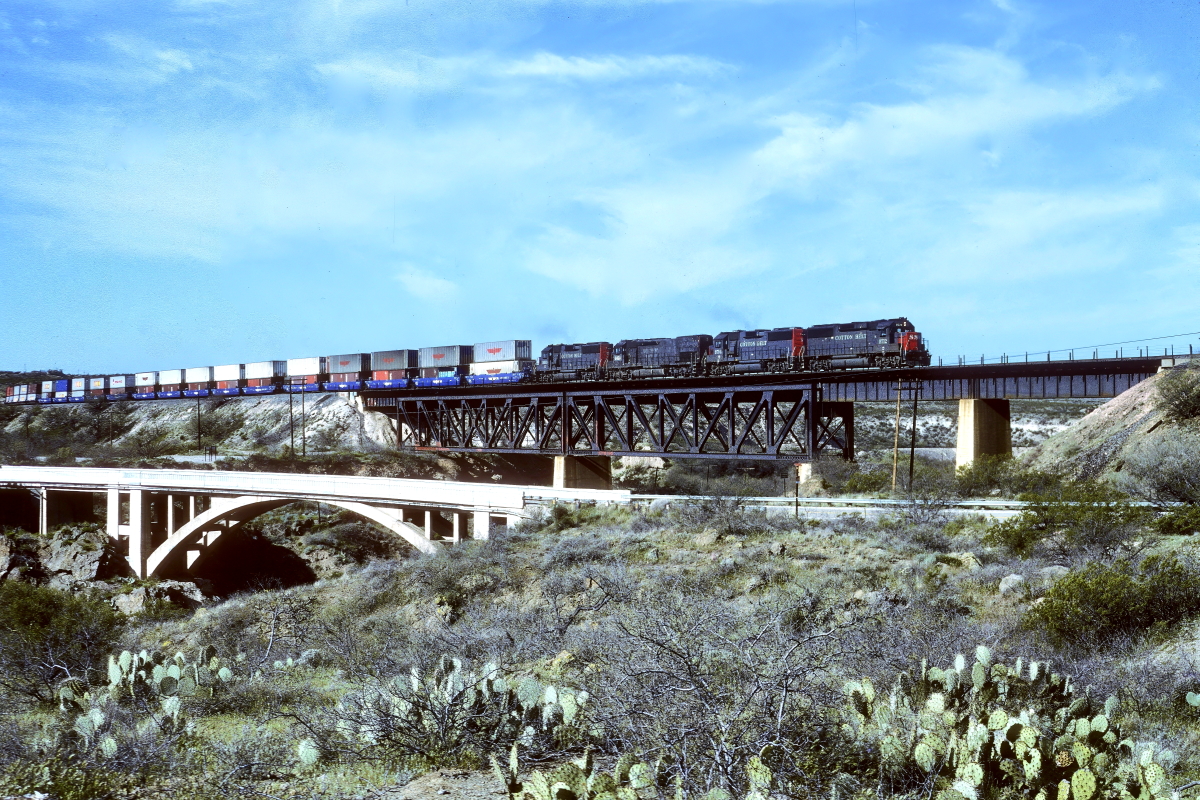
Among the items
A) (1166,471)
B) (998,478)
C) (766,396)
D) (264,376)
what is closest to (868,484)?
(998,478)

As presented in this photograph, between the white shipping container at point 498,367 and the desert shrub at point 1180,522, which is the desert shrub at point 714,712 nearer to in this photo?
the desert shrub at point 1180,522

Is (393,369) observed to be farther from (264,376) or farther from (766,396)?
(766,396)

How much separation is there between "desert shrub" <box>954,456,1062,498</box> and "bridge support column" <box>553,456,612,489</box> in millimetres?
19245

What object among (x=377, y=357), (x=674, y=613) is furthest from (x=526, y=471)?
(x=674, y=613)

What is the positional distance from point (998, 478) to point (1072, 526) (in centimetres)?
1313

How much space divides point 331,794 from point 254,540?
4537 centimetres

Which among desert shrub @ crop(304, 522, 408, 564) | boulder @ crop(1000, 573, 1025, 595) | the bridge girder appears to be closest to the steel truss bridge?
the bridge girder

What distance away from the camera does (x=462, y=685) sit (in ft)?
29.1

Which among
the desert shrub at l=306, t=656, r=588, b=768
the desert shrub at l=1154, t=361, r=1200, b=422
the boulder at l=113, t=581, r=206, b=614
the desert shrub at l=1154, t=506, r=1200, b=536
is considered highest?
the desert shrub at l=1154, t=361, r=1200, b=422

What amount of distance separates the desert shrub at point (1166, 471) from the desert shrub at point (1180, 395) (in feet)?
5.48

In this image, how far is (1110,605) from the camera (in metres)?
14.1

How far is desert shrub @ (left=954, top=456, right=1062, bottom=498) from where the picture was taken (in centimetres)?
3044

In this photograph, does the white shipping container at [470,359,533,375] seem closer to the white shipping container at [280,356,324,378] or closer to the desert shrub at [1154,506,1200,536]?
the white shipping container at [280,356,324,378]

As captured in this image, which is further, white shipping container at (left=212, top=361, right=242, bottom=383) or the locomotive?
white shipping container at (left=212, top=361, right=242, bottom=383)
